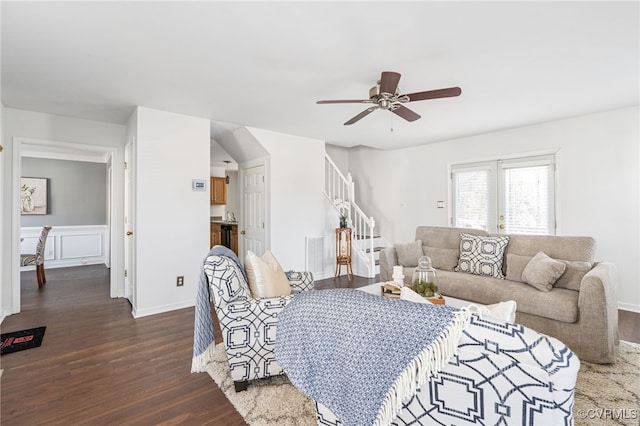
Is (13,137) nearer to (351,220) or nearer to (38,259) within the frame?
(38,259)

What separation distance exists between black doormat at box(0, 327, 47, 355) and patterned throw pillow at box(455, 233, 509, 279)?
433 cm

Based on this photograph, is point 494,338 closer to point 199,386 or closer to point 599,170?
point 199,386

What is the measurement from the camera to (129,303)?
4008mm

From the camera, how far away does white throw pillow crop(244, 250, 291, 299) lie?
214cm

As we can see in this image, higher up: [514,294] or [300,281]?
[300,281]

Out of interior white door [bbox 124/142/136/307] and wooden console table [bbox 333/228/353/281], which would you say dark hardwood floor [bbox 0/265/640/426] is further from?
wooden console table [bbox 333/228/353/281]

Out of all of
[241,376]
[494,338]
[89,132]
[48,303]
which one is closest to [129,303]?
[48,303]

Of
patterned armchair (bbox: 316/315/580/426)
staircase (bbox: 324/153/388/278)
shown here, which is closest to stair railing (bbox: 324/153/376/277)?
staircase (bbox: 324/153/388/278)

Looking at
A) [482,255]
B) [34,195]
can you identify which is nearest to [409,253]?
[482,255]

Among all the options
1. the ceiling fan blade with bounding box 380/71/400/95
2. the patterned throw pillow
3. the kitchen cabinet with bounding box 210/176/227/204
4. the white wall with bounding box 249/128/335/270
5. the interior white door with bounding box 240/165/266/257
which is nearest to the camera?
the ceiling fan blade with bounding box 380/71/400/95

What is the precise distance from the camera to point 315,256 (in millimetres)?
5391

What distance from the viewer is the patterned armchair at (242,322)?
1946 millimetres

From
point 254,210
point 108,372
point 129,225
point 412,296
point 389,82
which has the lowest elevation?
point 108,372

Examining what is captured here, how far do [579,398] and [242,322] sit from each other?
2.17 meters
